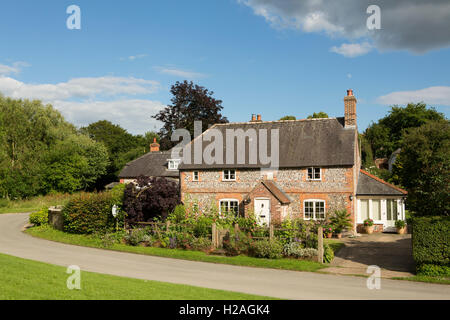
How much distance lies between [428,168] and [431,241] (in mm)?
2770

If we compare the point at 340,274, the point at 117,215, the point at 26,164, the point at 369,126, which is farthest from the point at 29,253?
the point at 369,126

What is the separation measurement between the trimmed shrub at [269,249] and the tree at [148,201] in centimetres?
749

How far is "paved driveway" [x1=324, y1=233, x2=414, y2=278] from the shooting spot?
1508cm

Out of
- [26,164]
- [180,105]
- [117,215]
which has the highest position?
[180,105]

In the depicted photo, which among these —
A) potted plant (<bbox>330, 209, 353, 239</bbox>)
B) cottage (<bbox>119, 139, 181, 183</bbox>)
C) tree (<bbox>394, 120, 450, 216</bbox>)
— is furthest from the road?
cottage (<bbox>119, 139, 181, 183</bbox>)

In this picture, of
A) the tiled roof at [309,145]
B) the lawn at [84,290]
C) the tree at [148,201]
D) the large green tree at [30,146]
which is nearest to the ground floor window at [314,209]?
the tiled roof at [309,145]

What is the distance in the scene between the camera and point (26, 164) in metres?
49.4

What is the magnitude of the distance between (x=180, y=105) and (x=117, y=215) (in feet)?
86.8

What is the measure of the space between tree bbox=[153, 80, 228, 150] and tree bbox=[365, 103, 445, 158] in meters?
36.2

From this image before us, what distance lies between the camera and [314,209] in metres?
26.3

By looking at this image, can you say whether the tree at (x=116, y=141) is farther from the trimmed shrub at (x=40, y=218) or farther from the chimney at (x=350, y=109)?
the chimney at (x=350, y=109)

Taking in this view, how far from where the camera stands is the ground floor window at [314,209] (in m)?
26.2
